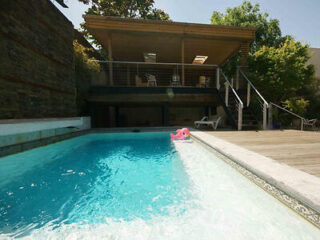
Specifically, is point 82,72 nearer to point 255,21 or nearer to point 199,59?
point 199,59

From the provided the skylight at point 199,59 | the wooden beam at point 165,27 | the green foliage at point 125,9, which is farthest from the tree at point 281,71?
the green foliage at point 125,9

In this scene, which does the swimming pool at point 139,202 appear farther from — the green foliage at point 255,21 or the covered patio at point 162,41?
the green foliage at point 255,21

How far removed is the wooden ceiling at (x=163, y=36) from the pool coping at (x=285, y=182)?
8183 mm

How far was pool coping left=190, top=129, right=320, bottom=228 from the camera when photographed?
4.53ft

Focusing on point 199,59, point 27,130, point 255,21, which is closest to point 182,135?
point 27,130

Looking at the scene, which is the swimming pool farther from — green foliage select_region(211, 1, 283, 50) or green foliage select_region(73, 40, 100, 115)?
green foliage select_region(211, 1, 283, 50)

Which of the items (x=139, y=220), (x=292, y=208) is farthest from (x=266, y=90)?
(x=139, y=220)

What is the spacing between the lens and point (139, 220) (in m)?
1.69

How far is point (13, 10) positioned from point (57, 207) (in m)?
5.68

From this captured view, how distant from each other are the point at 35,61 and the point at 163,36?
6.47 meters

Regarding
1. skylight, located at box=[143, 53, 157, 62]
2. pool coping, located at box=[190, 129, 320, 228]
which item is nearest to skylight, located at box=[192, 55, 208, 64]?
skylight, located at box=[143, 53, 157, 62]

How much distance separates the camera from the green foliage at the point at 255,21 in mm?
19281

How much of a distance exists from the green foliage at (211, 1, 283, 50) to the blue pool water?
75.6ft

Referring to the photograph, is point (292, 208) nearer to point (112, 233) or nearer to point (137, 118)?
point (112, 233)
